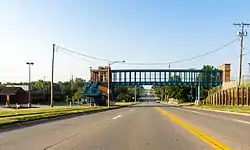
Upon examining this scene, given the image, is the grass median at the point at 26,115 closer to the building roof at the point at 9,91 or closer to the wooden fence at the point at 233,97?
the wooden fence at the point at 233,97

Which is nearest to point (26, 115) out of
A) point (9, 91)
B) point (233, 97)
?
point (233, 97)

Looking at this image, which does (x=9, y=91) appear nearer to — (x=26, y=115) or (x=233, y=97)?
(x=233, y=97)

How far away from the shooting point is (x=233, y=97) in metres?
72.9

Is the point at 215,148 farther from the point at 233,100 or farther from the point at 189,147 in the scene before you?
the point at 233,100

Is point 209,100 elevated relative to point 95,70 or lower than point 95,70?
lower

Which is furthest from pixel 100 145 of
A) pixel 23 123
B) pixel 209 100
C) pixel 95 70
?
pixel 95 70

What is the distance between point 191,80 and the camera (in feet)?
382

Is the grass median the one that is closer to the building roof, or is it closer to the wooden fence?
the wooden fence

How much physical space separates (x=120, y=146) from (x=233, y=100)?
209 feet

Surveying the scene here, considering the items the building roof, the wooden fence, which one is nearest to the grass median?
the wooden fence

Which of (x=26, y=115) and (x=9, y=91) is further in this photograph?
(x=9, y=91)

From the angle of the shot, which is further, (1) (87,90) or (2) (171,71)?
(2) (171,71)

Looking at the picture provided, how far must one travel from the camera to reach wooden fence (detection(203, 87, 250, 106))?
216 feet

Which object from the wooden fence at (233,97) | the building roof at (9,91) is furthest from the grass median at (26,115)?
the building roof at (9,91)
